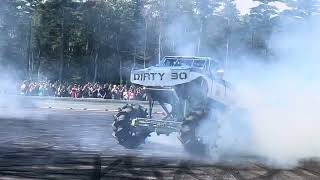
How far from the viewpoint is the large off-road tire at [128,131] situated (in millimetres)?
→ 11734

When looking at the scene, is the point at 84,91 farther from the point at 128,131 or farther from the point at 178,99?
the point at 178,99

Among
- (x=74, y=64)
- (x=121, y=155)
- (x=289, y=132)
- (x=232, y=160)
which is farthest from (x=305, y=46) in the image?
(x=74, y=64)

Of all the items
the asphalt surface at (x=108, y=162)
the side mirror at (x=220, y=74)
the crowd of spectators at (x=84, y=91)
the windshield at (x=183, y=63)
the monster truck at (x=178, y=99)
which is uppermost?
the windshield at (x=183, y=63)

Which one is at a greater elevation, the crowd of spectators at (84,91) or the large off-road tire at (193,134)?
the large off-road tire at (193,134)

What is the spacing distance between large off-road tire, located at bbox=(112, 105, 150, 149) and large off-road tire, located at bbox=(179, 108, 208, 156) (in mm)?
1462

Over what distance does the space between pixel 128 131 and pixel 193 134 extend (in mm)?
1975

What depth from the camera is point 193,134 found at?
34.3 ft

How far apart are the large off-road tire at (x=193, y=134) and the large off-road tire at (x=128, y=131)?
146 cm

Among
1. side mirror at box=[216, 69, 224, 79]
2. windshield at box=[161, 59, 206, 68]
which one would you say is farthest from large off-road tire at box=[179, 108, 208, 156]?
windshield at box=[161, 59, 206, 68]

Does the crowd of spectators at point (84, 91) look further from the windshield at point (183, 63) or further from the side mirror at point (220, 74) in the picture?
the side mirror at point (220, 74)

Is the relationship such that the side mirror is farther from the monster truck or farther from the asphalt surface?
the asphalt surface

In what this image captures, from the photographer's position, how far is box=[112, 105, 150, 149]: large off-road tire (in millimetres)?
11734

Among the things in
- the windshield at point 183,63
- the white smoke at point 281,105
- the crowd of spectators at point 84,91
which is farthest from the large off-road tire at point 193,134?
the crowd of spectators at point 84,91

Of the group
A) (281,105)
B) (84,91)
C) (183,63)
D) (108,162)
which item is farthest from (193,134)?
(84,91)
